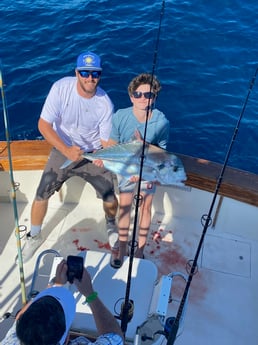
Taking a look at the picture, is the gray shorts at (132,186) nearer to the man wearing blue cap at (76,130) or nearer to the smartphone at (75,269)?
the man wearing blue cap at (76,130)

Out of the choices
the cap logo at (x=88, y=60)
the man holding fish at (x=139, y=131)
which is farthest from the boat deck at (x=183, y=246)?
the cap logo at (x=88, y=60)

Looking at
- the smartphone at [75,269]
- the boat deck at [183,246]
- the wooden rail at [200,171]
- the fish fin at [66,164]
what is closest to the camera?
the smartphone at [75,269]

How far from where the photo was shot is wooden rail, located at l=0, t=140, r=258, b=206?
3342 millimetres

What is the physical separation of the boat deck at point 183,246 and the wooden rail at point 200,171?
0.26 meters

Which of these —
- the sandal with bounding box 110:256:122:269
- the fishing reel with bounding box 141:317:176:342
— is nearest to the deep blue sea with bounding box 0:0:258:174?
the sandal with bounding box 110:256:122:269

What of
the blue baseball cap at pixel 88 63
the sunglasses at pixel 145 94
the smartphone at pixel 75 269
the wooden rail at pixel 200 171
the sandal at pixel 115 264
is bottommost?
the sandal at pixel 115 264

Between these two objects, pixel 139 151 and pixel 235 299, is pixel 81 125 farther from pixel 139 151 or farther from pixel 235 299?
pixel 235 299

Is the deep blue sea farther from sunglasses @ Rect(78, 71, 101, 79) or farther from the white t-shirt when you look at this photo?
sunglasses @ Rect(78, 71, 101, 79)

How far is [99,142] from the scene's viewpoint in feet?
11.1

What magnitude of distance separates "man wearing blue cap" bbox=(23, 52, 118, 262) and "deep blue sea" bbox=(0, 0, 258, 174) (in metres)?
2.28

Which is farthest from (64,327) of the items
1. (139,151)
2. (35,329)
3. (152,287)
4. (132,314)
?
(139,151)

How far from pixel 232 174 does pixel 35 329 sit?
2505 millimetres

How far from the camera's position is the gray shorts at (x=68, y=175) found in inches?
130

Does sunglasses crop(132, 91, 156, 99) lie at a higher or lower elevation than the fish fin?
higher
